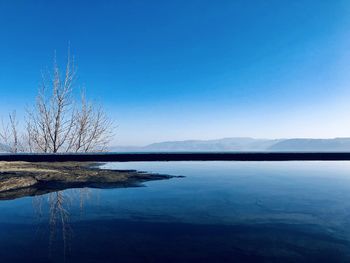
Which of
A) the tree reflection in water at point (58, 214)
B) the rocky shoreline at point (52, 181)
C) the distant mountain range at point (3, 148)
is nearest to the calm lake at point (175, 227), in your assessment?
the tree reflection in water at point (58, 214)

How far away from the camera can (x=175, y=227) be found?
436 centimetres

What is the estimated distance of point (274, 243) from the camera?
3678 millimetres

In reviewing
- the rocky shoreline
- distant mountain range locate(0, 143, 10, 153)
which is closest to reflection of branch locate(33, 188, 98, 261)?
the rocky shoreline

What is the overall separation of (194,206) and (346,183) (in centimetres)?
654

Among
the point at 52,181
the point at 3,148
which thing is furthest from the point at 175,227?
the point at 3,148

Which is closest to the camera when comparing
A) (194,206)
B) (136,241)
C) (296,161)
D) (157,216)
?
(136,241)

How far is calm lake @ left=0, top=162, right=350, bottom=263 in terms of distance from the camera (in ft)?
10.5

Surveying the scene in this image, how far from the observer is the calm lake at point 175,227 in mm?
3213

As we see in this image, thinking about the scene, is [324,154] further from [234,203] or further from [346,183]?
[234,203]

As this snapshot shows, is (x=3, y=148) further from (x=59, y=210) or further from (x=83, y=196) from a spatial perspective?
(x=59, y=210)

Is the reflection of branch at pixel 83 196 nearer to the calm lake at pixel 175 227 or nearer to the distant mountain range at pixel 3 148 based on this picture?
the calm lake at pixel 175 227

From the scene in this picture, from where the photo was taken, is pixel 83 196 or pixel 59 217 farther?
pixel 83 196

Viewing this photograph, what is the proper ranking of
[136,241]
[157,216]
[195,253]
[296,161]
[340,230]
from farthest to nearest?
1. [296,161]
2. [157,216]
3. [340,230]
4. [136,241]
5. [195,253]

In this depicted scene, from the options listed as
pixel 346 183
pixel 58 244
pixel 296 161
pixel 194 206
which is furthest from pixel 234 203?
pixel 296 161
